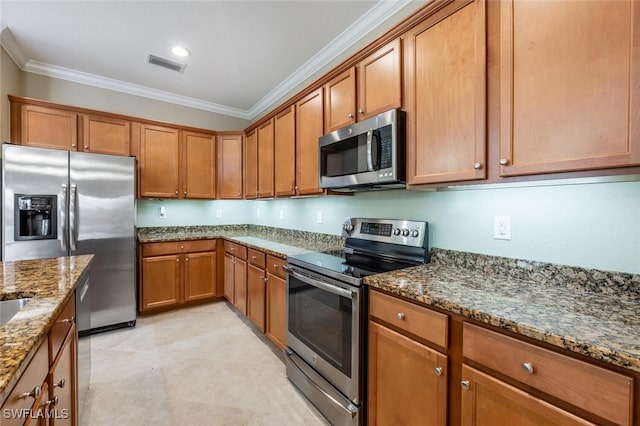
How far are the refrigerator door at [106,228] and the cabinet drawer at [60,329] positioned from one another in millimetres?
1669

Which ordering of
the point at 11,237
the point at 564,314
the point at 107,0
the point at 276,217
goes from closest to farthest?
1. the point at 564,314
2. the point at 107,0
3. the point at 11,237
4. the point at 276,217

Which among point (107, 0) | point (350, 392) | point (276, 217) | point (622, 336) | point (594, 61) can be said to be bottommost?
point (350, 392)

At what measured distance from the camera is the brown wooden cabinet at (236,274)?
9.89 feet

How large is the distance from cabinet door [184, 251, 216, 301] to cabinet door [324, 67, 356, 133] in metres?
2.37

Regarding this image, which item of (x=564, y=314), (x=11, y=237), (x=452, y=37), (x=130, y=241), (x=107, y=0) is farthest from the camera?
(x=130, y=241)

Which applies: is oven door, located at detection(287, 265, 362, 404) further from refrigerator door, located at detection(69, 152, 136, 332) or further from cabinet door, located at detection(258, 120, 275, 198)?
refrigerator door, located at detection(69, 152, 136, 332)

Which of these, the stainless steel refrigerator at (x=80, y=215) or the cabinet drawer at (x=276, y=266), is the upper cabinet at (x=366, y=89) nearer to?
the cabinet drawer at (x=276, y=266)

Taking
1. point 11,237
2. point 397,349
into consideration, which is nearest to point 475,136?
point 397,349

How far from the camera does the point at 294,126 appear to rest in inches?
105

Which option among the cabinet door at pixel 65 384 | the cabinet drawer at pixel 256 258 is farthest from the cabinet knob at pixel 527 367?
the cabinet drawer at pixel 256 258

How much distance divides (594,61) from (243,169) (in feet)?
11.8

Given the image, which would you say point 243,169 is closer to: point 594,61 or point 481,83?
point 481,83

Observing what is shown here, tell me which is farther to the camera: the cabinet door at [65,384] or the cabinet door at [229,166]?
the cabinet door at [229,166]

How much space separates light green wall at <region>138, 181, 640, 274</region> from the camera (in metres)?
1.13
